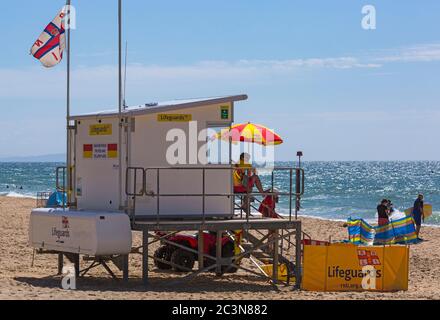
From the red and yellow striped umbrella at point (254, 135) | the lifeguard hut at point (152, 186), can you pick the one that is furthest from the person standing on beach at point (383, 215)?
the lifeguard hut at point (152, 186)

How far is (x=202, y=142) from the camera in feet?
54.3

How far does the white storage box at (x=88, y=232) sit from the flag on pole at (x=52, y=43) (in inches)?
118

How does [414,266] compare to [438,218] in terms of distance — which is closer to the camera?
[414,266]

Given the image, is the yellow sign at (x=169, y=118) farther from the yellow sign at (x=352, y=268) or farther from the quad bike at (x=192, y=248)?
the yellow sign at (x=352, y=268)

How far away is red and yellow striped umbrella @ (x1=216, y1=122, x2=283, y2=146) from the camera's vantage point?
58.2ft

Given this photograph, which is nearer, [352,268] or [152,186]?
[152,186]

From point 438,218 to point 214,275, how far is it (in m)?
29.6

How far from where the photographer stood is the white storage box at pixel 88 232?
50.4ft

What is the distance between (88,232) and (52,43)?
4.05 metres

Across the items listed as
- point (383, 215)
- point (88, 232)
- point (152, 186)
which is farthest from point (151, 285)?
point (383, 215)

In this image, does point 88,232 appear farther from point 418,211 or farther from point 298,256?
point 418,211

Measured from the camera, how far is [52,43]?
57.7 feet
